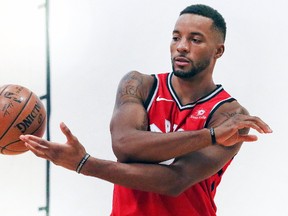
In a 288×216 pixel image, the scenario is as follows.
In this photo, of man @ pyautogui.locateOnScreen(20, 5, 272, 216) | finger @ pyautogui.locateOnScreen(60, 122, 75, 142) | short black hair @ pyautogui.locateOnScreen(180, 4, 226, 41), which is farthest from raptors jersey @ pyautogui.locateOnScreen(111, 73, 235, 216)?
finger @ pyautogui.locateOnScreen(60, 122, 75, 142)

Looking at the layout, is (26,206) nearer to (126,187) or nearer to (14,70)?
(14,70)

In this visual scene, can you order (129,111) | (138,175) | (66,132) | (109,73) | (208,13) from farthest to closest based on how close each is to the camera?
(109,73) < (208,13) < (129,111) < (138,175) < (66,132)

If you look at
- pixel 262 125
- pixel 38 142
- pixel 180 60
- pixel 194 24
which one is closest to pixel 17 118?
pixel 38 142

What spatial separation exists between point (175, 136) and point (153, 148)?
0.28ft

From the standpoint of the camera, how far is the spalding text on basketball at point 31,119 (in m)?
2.28

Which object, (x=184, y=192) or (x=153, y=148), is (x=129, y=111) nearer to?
(x=153, y=148)

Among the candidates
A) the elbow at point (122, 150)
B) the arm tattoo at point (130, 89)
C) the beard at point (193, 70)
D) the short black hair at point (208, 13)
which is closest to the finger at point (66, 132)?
the elbow at point (122, 150)

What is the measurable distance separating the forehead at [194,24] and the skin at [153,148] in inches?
3.1

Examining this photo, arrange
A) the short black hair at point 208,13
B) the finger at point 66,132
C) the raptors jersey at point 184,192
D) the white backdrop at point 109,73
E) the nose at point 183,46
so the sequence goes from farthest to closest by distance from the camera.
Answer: the white backdrop at point 109,73, the short black hair at point 208,13, the nose at point 183,46, the raptors jersey at point 184,192, the finger at point 66,132

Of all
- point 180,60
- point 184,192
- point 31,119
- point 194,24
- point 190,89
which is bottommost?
point 184,192

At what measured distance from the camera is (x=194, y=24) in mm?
2361

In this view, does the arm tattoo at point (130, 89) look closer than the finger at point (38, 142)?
No

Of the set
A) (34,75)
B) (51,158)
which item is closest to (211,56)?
(51,158)

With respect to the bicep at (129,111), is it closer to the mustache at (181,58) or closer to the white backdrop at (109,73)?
the mustache at (181,58)
